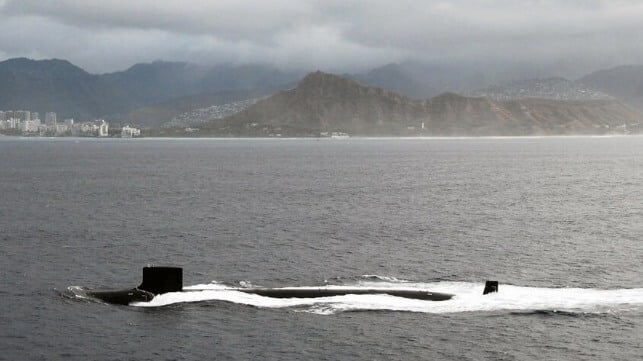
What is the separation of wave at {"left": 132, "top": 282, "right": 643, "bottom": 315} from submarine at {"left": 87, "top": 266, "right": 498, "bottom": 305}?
634mm

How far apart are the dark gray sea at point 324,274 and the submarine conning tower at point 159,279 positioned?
3.34ft

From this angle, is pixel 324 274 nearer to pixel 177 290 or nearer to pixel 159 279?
pixel 177 290

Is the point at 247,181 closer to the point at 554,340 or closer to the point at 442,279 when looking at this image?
the point at 442,279

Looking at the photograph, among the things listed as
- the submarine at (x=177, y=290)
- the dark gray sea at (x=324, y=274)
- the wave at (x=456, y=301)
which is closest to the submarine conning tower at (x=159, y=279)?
the submarine at (x=177, y=290)

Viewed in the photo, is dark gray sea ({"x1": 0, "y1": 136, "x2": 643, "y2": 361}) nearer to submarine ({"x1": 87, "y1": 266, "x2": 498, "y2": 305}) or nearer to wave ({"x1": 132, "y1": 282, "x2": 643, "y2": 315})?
wave ({"x1": 132, "y1": 282, "x2": 643, "y2": 315})

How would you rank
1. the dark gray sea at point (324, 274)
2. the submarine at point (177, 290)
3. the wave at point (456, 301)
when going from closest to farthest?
the dark gray sea at point (324, 274), the wave at point (456, 301), the submarine at point (177, 290)

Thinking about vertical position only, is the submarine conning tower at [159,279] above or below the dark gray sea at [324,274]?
above

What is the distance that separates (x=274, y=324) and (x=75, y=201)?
8473cm

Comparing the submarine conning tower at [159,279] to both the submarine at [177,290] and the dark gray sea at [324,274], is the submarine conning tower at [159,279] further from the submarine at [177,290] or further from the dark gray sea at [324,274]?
the dark gray sea at [324,274]

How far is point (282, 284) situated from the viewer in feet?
209

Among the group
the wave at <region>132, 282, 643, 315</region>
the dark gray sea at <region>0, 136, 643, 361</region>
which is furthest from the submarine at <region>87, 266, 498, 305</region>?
the dark gray sea at <region>0, 136, 643, 361</region>

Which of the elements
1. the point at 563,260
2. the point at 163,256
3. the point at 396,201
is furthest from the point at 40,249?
the point at 396,201

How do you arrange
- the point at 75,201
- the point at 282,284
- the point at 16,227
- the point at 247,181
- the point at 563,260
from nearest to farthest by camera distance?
the point at 282,284 → the point at 563,260 → the point at 16,227 → the point at 75,201 → the point at 247,181

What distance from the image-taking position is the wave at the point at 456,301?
55938 millimetres
